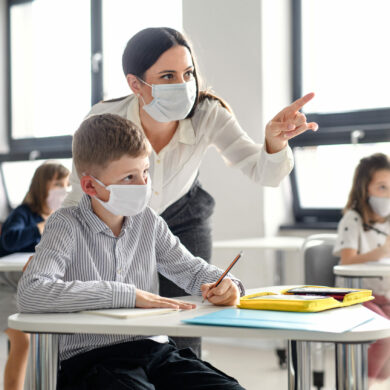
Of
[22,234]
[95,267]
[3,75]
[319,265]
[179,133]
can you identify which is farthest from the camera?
[3,75]

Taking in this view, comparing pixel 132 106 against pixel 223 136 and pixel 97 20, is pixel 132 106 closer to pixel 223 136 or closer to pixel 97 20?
pixel 223 136

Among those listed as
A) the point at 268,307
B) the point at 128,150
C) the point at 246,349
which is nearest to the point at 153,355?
the point at 268,307

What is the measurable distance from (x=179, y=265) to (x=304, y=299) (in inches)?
15.7

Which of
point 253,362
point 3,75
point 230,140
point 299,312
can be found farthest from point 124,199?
point 3,75

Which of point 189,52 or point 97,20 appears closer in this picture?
point 189,52

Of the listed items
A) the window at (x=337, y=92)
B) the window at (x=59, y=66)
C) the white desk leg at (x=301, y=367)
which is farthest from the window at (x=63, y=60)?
the white desk leg at (x=301, y=367)

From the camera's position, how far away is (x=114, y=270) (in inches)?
58.6

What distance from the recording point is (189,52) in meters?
1.90

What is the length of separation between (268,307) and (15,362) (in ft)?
5.42

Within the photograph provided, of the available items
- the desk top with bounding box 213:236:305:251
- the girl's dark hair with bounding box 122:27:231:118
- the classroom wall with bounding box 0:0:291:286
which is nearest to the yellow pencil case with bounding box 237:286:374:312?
the girl's dark hair with bounding box 122:27:231:118

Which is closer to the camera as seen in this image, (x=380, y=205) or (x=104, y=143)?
(x=104, y=143)

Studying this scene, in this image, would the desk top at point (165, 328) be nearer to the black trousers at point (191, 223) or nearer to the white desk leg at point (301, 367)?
the white desk leg at point (301, 367)

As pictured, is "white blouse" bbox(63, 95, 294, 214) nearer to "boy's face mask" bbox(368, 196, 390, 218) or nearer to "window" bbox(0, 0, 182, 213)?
"boy's face mask" bbox(368, 196, 390, 218)

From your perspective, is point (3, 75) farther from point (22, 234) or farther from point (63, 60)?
point (22, 234)
